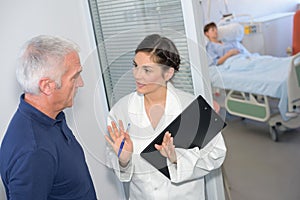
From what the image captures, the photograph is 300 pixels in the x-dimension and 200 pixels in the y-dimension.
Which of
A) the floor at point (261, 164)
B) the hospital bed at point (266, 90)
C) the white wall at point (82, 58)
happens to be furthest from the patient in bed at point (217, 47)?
the white wall at point (82, 58)

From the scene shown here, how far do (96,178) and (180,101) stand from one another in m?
0.78

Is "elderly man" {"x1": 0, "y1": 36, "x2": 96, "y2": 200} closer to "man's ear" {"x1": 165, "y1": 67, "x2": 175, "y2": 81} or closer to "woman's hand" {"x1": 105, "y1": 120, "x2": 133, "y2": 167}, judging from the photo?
"woman's hand" {"x1": 105, "y1": 120, "x2": 133, "y2": 167}

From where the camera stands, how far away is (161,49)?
1.38 metres

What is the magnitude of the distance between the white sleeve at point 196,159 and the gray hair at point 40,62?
55 centimetres

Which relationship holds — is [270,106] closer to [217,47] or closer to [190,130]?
[217,47]

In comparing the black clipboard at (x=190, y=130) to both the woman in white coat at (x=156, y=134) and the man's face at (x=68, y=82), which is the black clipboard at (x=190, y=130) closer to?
the woman in white coat at (x=156, y=134)

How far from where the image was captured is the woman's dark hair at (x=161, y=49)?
4.44ft

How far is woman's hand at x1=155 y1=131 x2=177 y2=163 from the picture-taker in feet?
4.62

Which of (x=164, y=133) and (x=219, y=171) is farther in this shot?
(x=219, y=171)

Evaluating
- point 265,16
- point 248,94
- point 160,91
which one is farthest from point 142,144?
point 265,16

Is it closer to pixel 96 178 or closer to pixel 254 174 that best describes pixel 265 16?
pixel 254 174

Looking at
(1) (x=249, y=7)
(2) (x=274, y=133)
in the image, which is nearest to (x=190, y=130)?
(2) (x=274, y=133)

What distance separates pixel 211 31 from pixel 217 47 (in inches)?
7.9

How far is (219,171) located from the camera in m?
1.72
